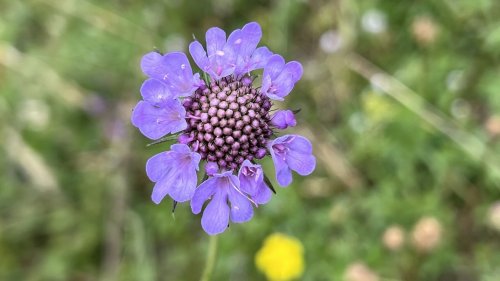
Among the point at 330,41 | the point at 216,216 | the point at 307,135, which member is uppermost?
the point at 330,41

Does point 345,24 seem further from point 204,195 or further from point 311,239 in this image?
point 204,195

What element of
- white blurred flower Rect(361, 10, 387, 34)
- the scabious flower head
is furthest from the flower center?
white blurred flower Rect(361, 10, 387, 34)

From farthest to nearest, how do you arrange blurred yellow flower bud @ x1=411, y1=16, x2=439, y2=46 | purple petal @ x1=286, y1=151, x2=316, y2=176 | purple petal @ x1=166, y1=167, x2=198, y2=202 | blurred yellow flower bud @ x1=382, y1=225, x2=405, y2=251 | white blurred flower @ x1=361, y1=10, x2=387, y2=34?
white blurred flower @ x1=361, y1=10, x2=387, y2=34 < blurred yellow flower bud @ x1=411, y1=16, x2=439, y2=46 < blurred yellow flower bud @ x1=382, y1=225, x2=405, y2=251 < purple petal @ x1=286, y1=151, x2=316, y2=176 < purple petal @ x1=166, y1=167, x2=198, y2=202

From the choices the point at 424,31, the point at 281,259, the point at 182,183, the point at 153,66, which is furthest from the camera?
the point at 424,31

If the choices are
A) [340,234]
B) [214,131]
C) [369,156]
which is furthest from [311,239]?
[214,131]

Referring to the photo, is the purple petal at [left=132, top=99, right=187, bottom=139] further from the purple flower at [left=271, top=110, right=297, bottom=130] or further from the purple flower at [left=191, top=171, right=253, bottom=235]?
the purple flower at [left=271, top=110, right=297, bottom=130]

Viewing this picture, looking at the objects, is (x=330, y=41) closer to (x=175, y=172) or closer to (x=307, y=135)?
(x=307, y=135)

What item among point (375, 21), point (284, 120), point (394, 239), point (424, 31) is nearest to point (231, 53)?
point (284, 120)

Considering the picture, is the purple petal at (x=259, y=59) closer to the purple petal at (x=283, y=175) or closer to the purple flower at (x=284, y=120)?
the purple flower at (x=284, y=120)
